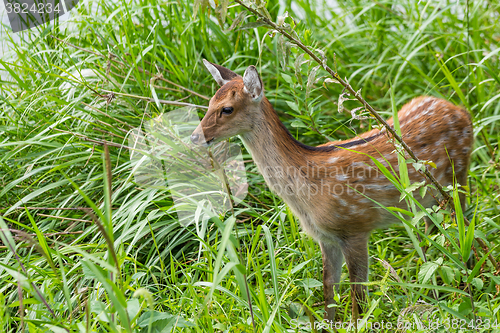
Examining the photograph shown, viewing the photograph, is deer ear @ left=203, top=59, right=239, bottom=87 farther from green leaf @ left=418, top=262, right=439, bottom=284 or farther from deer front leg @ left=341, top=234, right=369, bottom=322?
green leaf @ left=418, top=262, right=439, bottom=284

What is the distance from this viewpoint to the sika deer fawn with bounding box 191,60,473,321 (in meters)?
2.98

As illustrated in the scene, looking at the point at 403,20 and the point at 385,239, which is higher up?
the point at 403,20

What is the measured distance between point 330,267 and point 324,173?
0.63 m

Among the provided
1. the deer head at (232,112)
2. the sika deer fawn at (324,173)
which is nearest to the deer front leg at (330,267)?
the sika deer fawn at (324,173)

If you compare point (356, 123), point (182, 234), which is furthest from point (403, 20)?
point (182, 234)

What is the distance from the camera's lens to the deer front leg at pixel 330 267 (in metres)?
3.02

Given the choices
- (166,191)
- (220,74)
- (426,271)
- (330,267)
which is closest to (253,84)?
(220,74)

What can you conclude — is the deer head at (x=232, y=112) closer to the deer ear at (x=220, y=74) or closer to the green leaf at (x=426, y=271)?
the deer ear at (x=220, y=74)

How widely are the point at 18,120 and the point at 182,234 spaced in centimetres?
188

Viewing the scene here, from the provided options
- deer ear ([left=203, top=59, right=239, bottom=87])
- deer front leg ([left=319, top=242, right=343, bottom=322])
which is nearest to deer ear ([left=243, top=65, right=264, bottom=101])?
deer ear ([left=203, top=59, right=239, bottom=87])

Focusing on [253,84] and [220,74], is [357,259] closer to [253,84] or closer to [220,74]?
[253,84]

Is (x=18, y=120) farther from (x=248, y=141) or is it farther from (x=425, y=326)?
(x=425, y=326)

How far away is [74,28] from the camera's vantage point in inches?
184

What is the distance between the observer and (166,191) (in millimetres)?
3596
